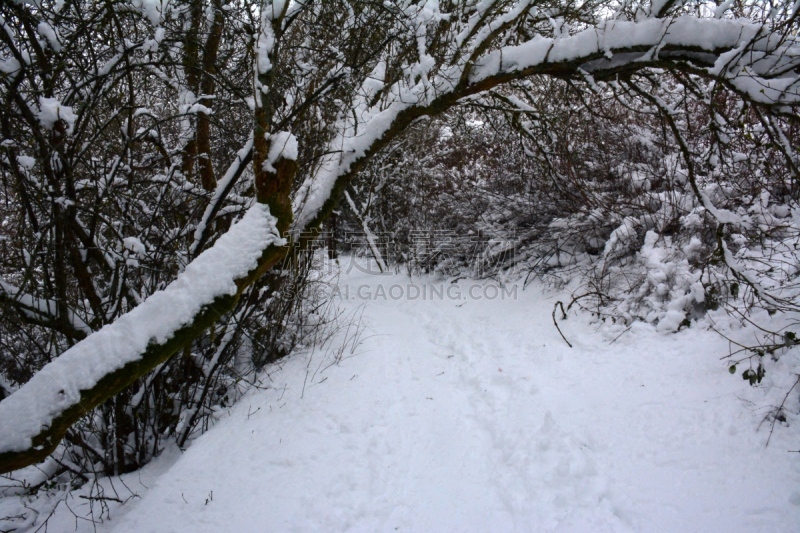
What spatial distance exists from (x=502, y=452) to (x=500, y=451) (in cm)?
2

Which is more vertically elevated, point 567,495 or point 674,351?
point 674,351

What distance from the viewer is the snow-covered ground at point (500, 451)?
2.62 m

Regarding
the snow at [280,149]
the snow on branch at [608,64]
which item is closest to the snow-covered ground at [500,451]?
the snow on branch at [608,64]

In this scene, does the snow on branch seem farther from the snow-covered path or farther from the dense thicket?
the snow-covered path

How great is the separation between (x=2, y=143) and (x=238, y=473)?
2.65 metres

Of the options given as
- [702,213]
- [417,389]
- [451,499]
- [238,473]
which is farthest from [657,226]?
[238,473]

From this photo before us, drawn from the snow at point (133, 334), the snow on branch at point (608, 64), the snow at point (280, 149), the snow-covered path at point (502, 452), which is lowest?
the snow-covered path at point (502, 452)

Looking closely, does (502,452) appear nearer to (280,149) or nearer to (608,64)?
(280,149)

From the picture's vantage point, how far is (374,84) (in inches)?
159

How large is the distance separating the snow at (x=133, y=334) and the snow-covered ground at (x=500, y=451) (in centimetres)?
144

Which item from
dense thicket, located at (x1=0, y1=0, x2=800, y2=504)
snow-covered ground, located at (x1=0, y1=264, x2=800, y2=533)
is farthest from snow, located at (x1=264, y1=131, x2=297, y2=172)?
snow-covered ground, located at (x1=0, y1=264, x2=800, y2=533)

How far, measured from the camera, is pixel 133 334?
1.92 m

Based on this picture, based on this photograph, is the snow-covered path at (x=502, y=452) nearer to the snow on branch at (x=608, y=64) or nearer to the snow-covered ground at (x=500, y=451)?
the snow-covered ground at (x=500, y=451)

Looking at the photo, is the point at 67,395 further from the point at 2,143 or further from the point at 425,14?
the point at 425,14
